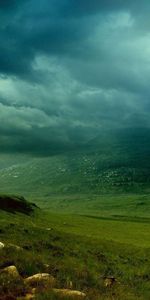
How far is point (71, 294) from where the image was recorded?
15.0 m

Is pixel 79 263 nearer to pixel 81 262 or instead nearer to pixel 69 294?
pixel 81 262

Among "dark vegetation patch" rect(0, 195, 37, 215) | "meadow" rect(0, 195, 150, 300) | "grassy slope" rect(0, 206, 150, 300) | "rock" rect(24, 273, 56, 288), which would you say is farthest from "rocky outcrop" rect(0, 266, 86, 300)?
"dark vegetation patch" rect(0, 195, 37, 215)

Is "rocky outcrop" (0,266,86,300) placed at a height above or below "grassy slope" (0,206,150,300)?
above

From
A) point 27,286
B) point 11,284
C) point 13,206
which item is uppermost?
point 11,284

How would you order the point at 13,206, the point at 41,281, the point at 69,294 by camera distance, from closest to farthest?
the point at 69,294 < the point at 41,281 < the point at 13,206

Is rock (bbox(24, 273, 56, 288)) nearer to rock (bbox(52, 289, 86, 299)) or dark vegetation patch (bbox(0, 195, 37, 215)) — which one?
rock (bbox(52, 289, 86, 299))

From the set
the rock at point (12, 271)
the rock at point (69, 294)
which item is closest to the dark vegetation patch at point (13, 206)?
the rock at point (12, 271)

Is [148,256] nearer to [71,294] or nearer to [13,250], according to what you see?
[13,250]

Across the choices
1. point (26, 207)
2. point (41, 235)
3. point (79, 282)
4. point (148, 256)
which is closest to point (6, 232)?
point (41, 235)

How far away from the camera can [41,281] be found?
665 inches

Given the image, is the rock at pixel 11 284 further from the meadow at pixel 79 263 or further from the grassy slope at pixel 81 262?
the grassy slope at pixel 81 262

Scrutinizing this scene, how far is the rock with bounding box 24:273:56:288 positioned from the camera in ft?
53.8

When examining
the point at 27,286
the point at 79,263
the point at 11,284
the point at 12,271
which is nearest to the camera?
the point at 11,284

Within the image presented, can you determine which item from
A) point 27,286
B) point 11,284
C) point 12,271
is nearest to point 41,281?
point 27,286
